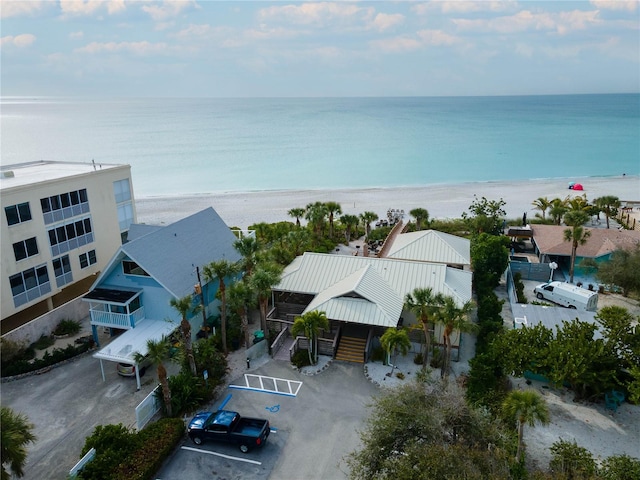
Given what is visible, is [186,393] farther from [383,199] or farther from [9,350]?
[383,199]

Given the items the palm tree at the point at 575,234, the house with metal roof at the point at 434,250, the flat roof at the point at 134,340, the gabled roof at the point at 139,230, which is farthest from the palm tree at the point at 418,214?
the flat roof at the point at 134,340

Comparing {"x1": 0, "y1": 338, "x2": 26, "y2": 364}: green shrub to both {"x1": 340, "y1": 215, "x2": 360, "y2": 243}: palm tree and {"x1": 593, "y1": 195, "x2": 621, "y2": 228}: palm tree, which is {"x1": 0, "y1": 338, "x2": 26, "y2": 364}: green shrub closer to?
{"x1": 340, "y1": 215, "x2": 360, "y2": 243}: palm tree

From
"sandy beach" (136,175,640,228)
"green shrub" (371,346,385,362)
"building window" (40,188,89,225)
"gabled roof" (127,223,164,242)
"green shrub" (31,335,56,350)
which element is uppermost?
"building window" (40,188,89,225)

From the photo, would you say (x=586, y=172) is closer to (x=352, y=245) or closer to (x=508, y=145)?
(x=508, y=145)

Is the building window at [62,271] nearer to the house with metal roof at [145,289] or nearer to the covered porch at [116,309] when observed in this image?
the house with metal roof at [145,289]

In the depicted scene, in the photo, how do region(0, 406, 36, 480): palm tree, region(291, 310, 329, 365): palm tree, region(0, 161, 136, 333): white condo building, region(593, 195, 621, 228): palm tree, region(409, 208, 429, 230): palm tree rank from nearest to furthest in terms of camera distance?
region(0, 406, 36, 480): palm tree → region(291, 310, 329, 365): palm tree → region(0, 161, 136, 333): white condo building → region(409, 208, 429, 230): palm tree → region(593, 195, 621, 228): palm tree

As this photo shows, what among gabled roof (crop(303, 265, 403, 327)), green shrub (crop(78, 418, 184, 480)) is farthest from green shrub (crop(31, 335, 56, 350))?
gabled roof (crop(303, 265, 403, 327))

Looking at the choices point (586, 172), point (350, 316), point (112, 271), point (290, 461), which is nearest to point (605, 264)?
point (350, 316)
